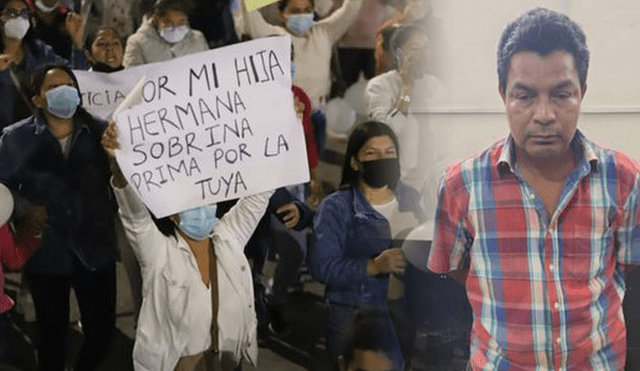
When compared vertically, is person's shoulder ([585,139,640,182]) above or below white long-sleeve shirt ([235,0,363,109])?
below

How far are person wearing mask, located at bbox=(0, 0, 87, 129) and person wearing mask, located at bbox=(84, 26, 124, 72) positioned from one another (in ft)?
0.07

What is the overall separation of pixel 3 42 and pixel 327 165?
81 centimetres

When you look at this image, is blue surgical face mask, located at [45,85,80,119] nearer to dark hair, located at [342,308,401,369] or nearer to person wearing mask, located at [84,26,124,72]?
person wearing mask, located at [84,26,124,72]

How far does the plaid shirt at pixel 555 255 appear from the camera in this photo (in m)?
1.58

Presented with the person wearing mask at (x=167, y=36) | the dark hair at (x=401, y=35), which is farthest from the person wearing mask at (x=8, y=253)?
the dark hair at (x=401, y=35)

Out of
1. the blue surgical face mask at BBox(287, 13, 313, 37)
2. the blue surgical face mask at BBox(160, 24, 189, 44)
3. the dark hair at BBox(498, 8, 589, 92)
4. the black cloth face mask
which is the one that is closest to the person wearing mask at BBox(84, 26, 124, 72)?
the blue surgical face mask at BBox(160, 24, 189, 44)

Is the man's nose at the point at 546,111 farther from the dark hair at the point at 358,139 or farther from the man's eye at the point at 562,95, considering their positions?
the dark hair at the point at 358,139

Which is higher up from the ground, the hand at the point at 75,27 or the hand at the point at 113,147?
the hand at the point at 75,27

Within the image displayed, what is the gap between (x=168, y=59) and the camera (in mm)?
1896

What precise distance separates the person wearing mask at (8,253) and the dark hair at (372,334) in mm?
788

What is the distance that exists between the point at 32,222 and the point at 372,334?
2.81ft

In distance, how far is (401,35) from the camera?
1.81 meters

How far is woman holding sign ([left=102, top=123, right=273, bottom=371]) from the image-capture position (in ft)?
6.28

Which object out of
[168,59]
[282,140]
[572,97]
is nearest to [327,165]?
[282,140]
